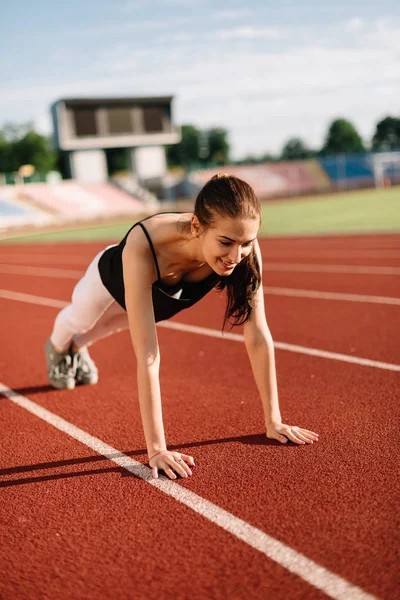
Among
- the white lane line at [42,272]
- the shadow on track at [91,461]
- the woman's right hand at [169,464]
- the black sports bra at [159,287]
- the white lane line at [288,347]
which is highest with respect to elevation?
the black sports bra at [159,287]

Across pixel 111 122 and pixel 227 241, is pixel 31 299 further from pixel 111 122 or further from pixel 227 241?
pixel 111 122


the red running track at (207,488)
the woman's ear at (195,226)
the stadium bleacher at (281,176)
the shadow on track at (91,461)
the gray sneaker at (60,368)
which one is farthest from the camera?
the stadium bleacher at (281,176)

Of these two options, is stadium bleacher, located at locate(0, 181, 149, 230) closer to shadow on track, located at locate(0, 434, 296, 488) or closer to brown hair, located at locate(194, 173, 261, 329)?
shadow on track, located at locate(0, 434, 296, 488)

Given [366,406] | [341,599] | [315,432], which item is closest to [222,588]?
[341,599]

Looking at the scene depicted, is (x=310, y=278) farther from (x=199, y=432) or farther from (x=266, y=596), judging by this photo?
(x=266, y=596)

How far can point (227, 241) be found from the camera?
2.75 meters

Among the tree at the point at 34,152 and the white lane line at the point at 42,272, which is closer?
the white lane line at the point at 42,272

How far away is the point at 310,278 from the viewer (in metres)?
9.75

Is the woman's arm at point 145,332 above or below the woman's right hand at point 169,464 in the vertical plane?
above

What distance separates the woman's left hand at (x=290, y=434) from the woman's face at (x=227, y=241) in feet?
3.39

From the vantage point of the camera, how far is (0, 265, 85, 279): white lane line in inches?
494

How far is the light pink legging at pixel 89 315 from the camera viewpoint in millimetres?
3924

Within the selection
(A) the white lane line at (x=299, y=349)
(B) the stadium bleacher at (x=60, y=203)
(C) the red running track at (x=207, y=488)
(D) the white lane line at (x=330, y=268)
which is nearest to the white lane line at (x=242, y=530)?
(C) the red running track at (x=207, y=488)

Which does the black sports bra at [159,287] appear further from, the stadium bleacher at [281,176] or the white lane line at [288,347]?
the stadium bleacher at [281,176]
